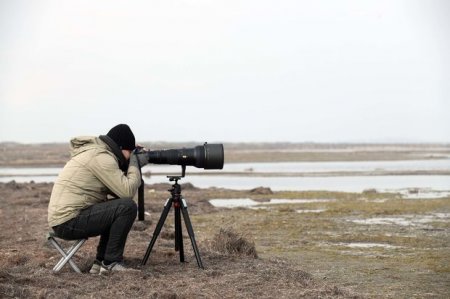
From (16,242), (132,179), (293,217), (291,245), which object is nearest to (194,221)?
(293,217)

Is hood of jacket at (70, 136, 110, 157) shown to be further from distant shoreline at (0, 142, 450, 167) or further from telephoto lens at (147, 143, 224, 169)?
distant shoreline at (0, 142, 450, 167)

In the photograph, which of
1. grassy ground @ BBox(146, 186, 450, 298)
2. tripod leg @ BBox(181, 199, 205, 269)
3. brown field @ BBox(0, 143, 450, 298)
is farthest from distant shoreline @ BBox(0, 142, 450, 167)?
tripod leg @ BBox(181, 199, 205, 269)

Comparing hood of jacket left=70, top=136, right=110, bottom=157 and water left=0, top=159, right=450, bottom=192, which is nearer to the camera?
hood of jacket left=70, top=136, right=110, bottom=157

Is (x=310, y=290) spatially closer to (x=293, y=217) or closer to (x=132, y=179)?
(x=132, y=179)

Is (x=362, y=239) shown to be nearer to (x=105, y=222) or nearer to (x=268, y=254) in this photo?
(x=268, y=254)

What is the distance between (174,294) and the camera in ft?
18.0

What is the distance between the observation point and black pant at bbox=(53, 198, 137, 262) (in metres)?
6.08

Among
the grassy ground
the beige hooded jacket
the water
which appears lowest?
the water

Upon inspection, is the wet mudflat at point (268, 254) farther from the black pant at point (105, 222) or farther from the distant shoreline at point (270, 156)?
the distant shoreline at point (270, 156)

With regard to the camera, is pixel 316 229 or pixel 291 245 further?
pixel 316 229

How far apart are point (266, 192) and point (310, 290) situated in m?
16.9

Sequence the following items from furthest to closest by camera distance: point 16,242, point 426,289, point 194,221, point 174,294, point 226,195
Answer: point 226,195 < point 194,221 < point 16,242 < point 426,289 < point 174,294

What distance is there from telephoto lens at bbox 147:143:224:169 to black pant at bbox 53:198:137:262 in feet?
1.92

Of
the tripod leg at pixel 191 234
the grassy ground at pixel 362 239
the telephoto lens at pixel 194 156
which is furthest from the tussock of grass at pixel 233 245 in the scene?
the telephoto lens at pixel 194 156
